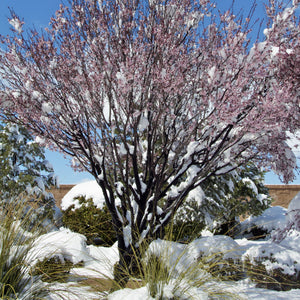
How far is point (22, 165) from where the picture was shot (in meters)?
13.2

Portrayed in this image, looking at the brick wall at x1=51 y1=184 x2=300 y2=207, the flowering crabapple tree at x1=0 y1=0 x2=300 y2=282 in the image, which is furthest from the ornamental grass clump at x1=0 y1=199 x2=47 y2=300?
the brick wall at x1=51 y1=184 x2=300 y2=207

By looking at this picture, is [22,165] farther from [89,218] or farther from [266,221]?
[266,221]

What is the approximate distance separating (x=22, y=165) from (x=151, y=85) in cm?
917

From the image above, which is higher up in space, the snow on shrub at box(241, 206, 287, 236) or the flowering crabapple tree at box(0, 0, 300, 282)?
the flowering crabapple tree at box(0, 0, 300, 282)

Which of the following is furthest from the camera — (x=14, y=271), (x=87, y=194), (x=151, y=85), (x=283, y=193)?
(x=283, y=193)

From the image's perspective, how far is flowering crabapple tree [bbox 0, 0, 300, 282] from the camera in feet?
17.4

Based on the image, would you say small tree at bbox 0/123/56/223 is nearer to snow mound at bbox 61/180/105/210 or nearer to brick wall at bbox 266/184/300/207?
snow mound at bbox 61/180/105/210

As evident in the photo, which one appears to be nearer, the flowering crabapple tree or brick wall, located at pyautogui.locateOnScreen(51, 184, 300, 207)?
the flowering crabapple tree

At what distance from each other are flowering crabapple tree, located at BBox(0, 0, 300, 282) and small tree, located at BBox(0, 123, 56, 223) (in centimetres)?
623

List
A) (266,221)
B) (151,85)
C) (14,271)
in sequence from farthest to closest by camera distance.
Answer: (266,221), (151,85), (14,271)

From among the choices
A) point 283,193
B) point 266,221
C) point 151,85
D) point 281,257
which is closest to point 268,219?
point 266,221

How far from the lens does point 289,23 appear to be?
17.5ft

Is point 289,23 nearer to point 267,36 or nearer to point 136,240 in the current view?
point 267,36

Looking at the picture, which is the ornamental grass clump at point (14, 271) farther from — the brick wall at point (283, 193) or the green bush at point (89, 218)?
the brick wall at point (283, 193)
